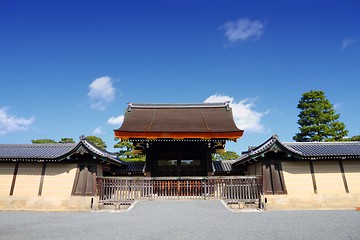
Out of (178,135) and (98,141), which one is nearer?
(178,135)

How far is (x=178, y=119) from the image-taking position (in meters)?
15.5

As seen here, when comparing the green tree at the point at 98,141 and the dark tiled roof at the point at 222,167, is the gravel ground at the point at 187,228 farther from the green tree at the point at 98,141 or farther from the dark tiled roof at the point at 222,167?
the green tree at the point at 98,141

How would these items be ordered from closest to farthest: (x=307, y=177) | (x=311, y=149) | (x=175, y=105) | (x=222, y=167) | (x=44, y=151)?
(x=307, y=177) → (x=311, y=149) → (x=44, y=151) → (x=222, y=167) → (x=175, y=105)

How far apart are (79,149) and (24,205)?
14.0 ft

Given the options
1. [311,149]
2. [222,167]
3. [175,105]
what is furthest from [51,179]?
[311,149]

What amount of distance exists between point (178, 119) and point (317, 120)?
20209 mm

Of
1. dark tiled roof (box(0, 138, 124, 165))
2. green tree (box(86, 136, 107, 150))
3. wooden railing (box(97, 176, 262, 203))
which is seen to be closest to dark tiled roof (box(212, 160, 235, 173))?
wooden railing (box(97, 176, 262, 203))

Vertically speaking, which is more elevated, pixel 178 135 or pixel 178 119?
pixel 178 119

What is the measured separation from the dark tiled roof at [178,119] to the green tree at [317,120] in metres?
15.3

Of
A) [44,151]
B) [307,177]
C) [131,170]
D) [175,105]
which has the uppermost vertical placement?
[175,105]

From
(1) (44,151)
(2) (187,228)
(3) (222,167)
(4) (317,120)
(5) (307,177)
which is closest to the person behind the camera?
(2) (187,228)

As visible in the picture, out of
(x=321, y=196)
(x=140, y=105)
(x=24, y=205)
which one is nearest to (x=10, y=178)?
(x=24, y=205)

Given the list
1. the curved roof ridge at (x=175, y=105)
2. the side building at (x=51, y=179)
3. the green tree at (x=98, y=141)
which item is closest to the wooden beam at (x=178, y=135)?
the side building at (x=51, y=179)

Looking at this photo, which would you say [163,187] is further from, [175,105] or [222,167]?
[175,105]
